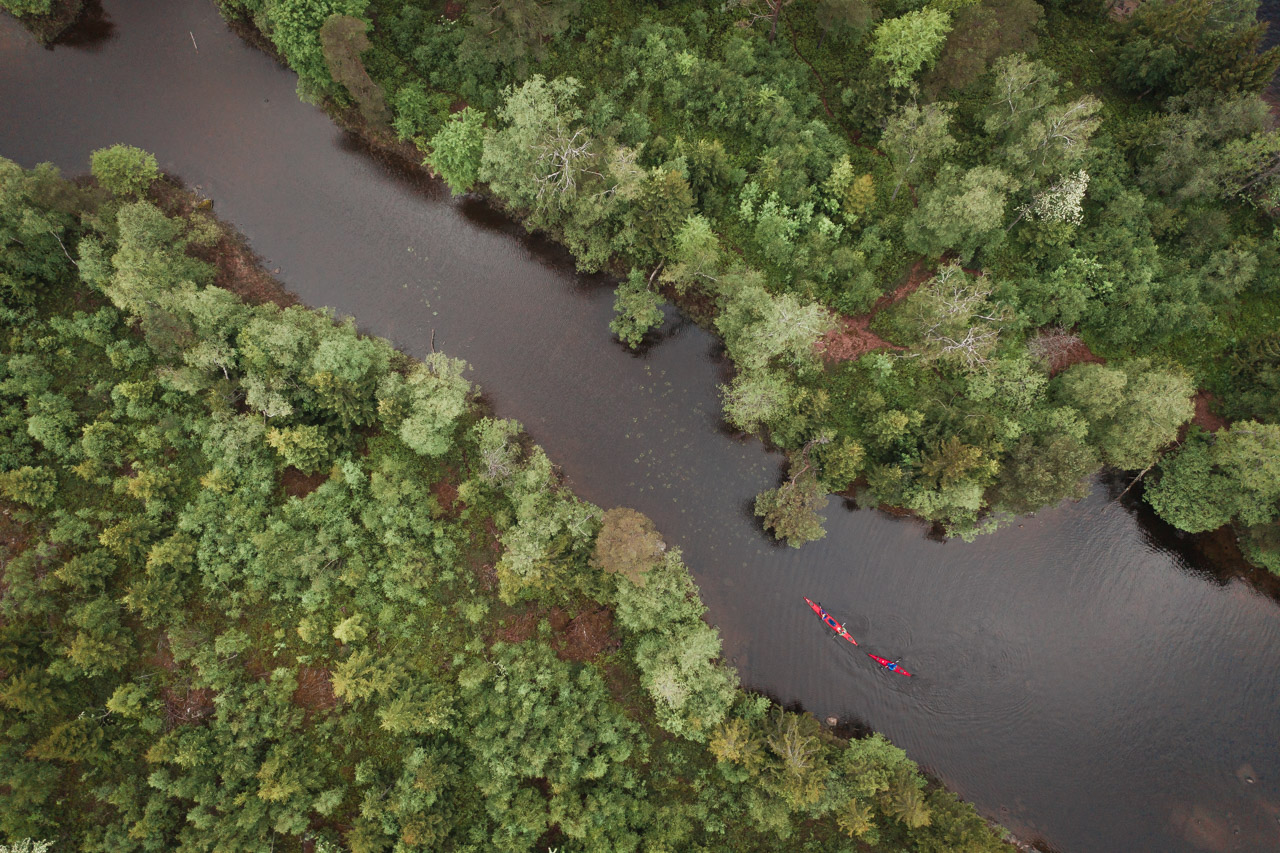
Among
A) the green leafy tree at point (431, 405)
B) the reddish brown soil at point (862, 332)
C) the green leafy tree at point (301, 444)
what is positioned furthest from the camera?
the reddish brown soil at point (862, 332)

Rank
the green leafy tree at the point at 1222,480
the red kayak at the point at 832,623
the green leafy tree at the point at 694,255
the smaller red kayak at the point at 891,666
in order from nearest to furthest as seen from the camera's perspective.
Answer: the green leafy tree at the point at 1222,480
the green leafy tree at the point at 694,255
the smaller red kayak at the point at 891,666
the red kayak at the point at 832,623

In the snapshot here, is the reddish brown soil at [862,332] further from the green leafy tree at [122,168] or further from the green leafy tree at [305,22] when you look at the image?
the green leafy tree at [122,168]

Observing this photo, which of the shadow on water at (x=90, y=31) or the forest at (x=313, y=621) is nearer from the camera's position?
the forest at (x=313, y=621)

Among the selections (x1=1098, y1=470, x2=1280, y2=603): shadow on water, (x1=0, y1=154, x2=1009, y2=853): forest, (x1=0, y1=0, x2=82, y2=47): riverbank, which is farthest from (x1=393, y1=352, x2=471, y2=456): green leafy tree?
(x1=1098, y1=470, x2=1280, y2=603): shadow on water

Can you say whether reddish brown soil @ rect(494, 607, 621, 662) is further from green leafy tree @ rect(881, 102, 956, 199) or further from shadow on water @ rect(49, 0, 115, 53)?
shadow on water @ rect(49, 0, 115, 53)

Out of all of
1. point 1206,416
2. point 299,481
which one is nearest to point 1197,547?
point 1206,416

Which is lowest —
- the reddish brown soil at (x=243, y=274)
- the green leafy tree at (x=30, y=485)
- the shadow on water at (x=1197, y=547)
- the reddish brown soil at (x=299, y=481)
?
the green leafy tree at (x=30, y=485)

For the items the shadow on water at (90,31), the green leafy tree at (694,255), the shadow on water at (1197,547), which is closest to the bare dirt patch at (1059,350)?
the shadow on water at (1197,547)
